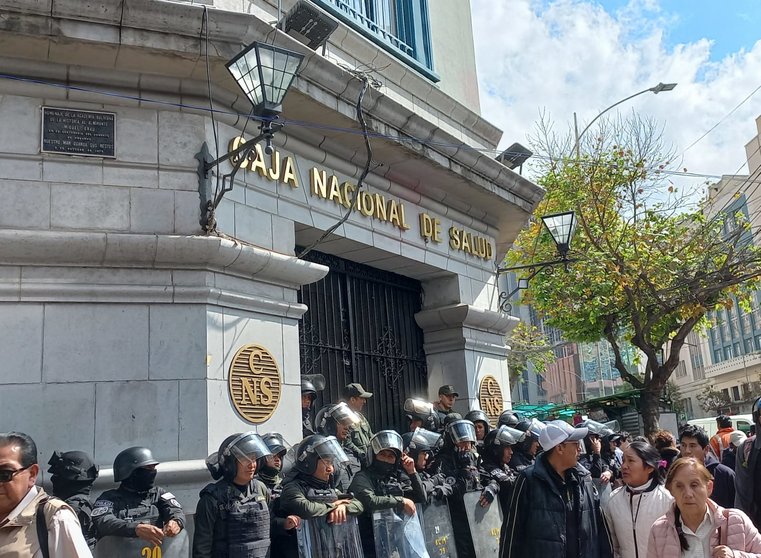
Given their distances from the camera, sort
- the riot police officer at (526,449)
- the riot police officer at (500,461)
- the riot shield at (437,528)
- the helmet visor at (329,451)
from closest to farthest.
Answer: the helmet visor at (329,451) → the riot shield at (437,528) → the riot police officer at (500,461) → the riot police officer at (526,449)

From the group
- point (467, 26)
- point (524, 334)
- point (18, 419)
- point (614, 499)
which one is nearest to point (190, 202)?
point (18, 419)

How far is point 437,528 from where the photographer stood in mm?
6641

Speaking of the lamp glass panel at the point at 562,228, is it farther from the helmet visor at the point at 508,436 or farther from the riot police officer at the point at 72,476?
the riot police officer at the point at 72,476

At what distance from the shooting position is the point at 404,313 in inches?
415

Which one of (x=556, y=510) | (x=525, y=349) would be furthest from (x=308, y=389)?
(x=525, y=349)

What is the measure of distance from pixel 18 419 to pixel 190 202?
7.40 feet

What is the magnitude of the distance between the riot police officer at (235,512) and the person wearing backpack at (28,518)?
79.8 inches

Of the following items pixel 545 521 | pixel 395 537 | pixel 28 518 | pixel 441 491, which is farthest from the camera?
pixel 441 491

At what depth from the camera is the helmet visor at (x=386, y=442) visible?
6.06m

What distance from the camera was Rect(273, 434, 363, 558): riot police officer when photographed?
5.44 meters

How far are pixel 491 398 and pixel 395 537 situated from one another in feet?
16.7

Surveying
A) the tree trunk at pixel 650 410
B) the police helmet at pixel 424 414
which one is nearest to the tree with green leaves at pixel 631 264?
the tree trunk at pixel 650 410

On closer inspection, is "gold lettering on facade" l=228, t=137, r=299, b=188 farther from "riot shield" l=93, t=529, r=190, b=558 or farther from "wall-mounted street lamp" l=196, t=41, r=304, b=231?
"riot shield" l=93, t=529, r=190, b=558

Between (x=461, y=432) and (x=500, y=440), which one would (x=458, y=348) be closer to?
(x=500, y=440)
